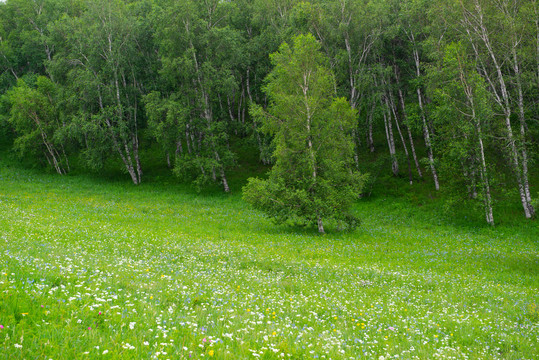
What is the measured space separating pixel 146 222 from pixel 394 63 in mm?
34271

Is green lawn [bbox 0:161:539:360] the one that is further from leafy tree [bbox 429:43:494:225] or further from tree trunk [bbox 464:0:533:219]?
leafy tree [bbox 429:43:494:225]

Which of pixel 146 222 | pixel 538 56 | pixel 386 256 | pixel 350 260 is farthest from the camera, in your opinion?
pixel 538 56

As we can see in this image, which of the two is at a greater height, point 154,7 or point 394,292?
point 154,7

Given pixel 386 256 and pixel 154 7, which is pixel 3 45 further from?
pixel 386 256

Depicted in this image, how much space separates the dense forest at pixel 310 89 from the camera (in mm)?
25688

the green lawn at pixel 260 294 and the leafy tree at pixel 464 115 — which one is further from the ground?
the leafy tree at pixel 464 115

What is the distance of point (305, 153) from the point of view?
24.6m

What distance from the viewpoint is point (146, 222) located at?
24.2 m

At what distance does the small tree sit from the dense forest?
0.44 ft

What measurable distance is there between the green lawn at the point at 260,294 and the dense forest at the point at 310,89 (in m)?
6.54

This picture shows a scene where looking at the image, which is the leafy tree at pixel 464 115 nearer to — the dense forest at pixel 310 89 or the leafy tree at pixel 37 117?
the dense forest at pixel 310 89

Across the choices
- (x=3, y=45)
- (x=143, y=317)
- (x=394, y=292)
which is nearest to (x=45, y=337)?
(x=143, y=317)

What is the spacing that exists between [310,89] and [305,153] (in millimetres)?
4999

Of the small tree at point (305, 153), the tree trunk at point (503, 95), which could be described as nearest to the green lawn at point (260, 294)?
the small tree at point (305, 153)
